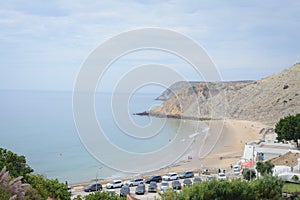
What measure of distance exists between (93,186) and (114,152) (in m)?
19.6

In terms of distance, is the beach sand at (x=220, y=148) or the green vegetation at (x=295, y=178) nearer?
the green vegetation at (x=295, y=178)

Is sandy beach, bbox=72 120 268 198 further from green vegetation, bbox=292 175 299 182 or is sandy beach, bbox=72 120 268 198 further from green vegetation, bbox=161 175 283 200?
green vegetation, bbox=161 175 283 200

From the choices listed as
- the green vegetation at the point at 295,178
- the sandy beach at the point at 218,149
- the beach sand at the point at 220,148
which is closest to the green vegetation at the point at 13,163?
the sandy beach at the point at 218,149

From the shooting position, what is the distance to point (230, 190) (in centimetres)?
1226

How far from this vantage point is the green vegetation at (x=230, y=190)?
11.9 m

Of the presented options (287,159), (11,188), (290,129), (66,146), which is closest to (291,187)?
(287,159)

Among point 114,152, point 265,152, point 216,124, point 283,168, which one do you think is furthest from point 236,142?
point 283,168

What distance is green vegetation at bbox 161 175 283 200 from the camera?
1189cm

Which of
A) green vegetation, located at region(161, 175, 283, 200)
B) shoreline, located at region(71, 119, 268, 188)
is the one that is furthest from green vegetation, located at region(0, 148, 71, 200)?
shoreline, located at region(71, 119, 268, 188)

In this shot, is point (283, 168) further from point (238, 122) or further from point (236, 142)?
point (238, 122)

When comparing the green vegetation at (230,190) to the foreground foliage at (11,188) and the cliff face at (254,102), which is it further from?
the cliff face at (254,102)

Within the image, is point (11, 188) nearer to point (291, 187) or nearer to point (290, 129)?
point (291, 187)

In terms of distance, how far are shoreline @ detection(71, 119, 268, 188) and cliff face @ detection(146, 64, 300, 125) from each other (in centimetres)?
369

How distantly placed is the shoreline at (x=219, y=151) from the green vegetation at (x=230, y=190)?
1847cm
